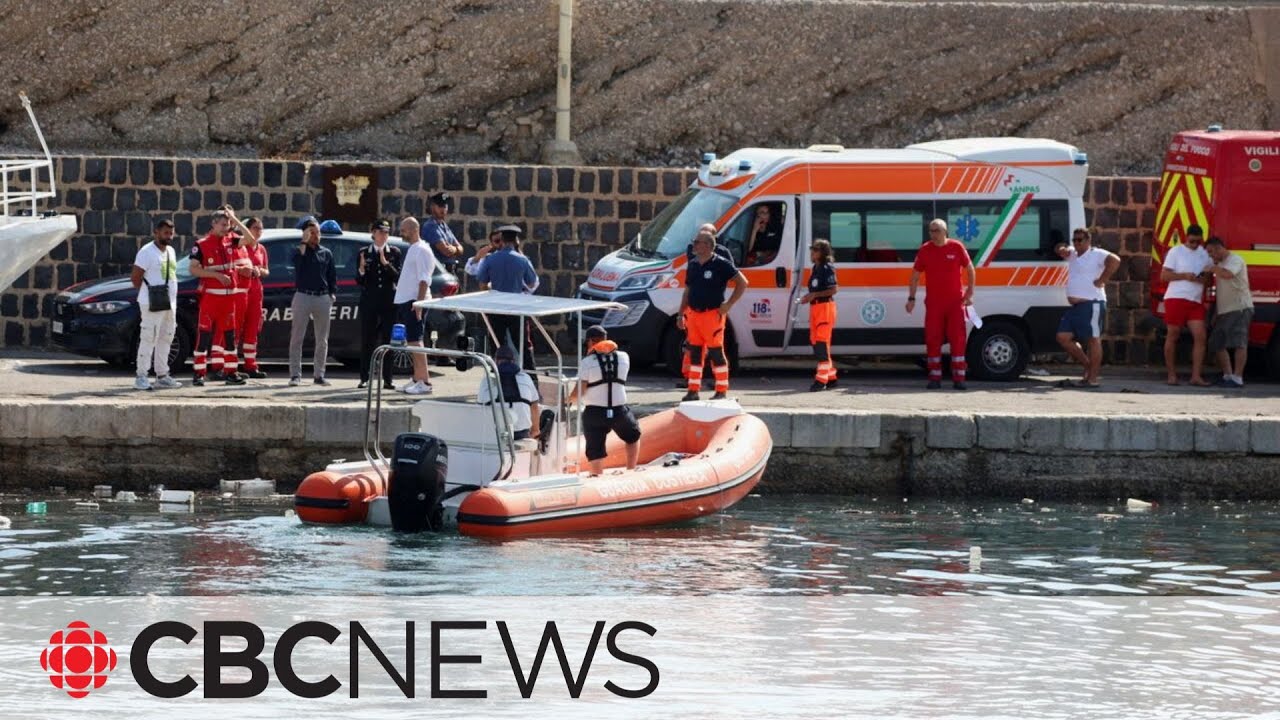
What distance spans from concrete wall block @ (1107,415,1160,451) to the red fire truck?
11.5ft

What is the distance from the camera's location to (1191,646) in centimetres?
1262

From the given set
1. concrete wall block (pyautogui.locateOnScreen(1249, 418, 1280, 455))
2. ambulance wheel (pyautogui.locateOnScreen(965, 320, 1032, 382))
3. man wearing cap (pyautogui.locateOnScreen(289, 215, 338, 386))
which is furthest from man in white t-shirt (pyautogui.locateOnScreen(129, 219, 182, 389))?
concrete wall block (pyautogui.locateOnScreen(1249, 418, 1280, 455))

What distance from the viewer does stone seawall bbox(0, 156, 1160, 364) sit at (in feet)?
A: 75.5

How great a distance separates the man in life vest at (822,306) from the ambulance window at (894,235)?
2.80 ft

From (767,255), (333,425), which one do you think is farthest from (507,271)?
(767,255)

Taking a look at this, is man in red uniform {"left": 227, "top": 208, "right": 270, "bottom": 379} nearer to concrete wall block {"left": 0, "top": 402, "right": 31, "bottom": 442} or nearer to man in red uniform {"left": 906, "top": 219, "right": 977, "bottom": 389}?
concrete wall block {"left": 0, "top": 402, "right": 31, "bottom": 442}

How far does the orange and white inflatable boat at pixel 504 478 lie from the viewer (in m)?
15.2

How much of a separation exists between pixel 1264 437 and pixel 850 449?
3574mm

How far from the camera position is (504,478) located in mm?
15570

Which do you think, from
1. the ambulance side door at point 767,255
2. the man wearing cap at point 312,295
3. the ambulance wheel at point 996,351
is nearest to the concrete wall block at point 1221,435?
Answer: the ambulance wheel at point 996,351

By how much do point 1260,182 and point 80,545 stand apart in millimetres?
12426

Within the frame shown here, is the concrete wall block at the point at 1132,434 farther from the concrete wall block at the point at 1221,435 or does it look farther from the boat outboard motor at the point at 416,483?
the boat outboard motor at the point at 416,483

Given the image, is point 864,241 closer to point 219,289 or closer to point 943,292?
point 943,292

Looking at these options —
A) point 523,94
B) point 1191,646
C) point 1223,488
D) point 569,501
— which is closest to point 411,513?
point 569,501
